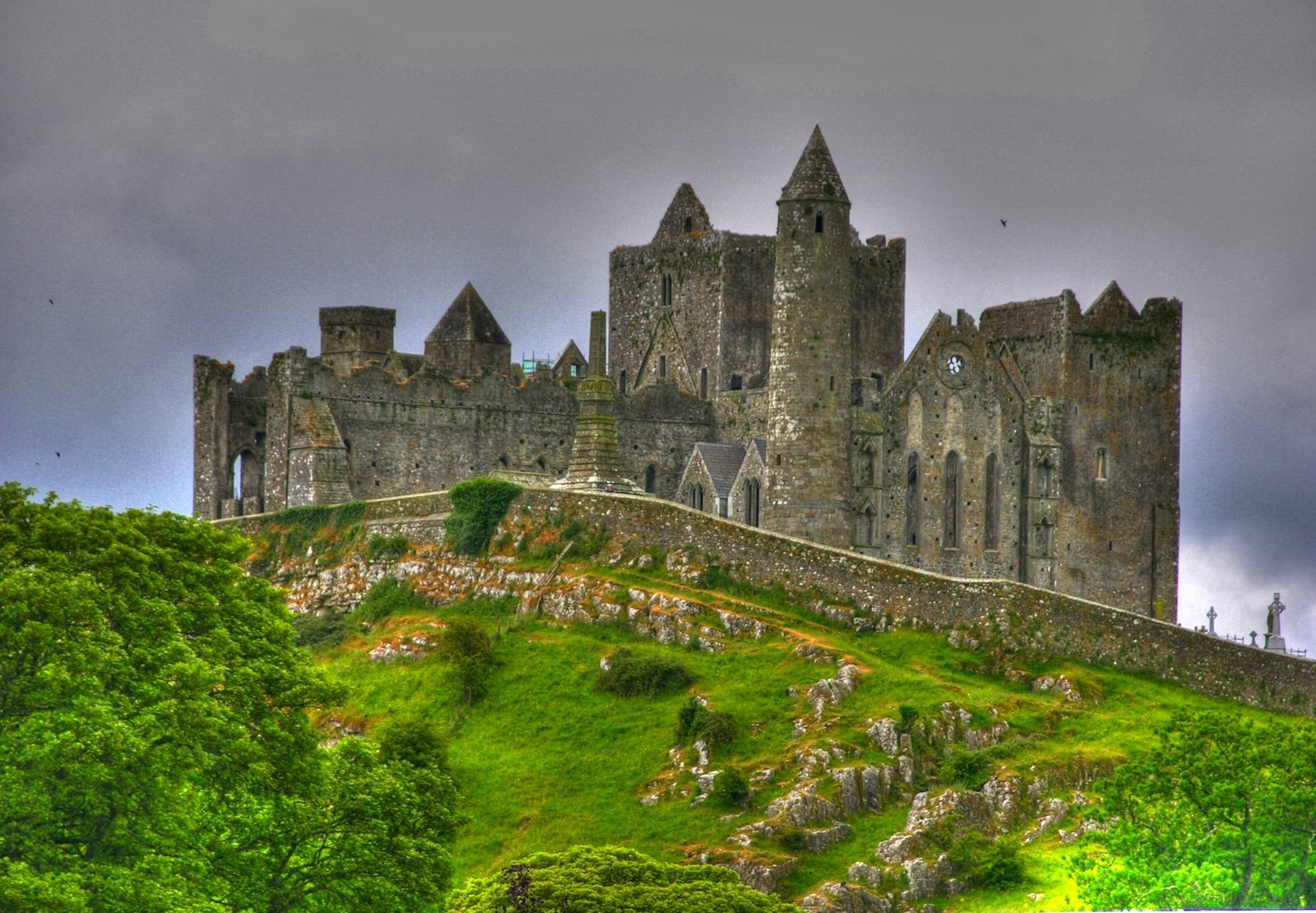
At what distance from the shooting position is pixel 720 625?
67000mm

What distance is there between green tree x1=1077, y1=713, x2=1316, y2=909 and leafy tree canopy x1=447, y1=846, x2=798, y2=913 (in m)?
7.11

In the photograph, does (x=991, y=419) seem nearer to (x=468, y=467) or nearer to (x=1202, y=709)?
(x=468, y=467)

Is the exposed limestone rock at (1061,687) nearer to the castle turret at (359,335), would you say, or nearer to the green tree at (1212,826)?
the green tree at (1212,826)

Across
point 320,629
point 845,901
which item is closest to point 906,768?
point 845,901

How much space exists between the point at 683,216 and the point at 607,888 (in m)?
Result: 48.6

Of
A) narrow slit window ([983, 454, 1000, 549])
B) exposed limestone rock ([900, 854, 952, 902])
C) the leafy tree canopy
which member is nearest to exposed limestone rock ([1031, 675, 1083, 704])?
exposed limestone rock ([900, 854, 952, 902])

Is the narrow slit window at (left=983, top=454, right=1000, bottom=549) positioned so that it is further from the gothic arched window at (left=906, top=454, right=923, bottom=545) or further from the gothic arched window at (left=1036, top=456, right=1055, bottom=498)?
the gothic arched window at (left=906, top=454, right=923, bottom=545)

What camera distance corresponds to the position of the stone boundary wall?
Answer: 216 ft

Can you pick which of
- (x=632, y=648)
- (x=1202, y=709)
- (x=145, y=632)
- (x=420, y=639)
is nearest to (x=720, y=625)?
(x=632, y=648)

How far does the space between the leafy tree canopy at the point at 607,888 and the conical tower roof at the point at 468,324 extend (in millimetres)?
46932

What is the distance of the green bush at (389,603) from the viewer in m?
73.2

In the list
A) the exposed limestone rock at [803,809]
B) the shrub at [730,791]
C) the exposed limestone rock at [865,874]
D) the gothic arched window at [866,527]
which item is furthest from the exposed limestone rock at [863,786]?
the gothic arched window at [866,527]

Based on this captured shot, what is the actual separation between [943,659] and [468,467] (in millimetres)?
25500

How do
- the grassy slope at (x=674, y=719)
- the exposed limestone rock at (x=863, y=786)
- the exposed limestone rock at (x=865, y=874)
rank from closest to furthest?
the exposed limestone rock at (x=865, y=874)
the grassy slope at (x=674, y=719)
the exposed limestone rock at (x=863, y=786)
